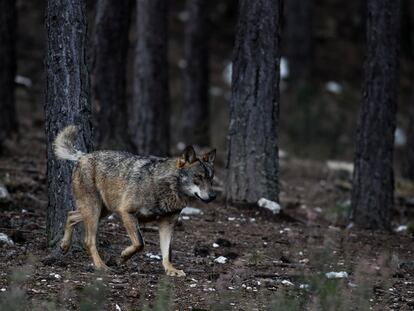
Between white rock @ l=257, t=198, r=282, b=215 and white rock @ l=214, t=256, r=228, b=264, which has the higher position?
white rock @ l=257, t=198, r=282, b=215

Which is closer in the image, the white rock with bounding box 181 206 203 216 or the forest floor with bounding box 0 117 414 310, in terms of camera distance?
the forest floor with bounding box 0 117 414 310

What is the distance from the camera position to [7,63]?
19.1 m

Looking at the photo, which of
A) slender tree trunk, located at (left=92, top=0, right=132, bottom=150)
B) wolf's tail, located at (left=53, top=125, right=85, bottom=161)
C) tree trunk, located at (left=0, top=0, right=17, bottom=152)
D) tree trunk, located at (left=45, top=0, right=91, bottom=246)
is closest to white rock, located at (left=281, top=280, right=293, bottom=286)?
tree trunk, located at (left=45, top=0, right=91, bottom=246)

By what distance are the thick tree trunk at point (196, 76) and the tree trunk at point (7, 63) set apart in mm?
5816

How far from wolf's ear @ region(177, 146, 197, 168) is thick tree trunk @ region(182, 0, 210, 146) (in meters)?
13.4

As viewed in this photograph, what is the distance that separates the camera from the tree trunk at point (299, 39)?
32812 millimetres

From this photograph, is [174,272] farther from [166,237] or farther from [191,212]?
[191,212]

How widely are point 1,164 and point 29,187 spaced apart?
1.90 metres

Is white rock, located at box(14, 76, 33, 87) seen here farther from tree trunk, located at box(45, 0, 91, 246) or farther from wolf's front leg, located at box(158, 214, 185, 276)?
wolf's front leg, located at box(158, 214, 185, 276)

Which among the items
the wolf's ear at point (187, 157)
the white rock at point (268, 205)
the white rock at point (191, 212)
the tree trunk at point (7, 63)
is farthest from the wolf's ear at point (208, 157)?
the tree trunk at point (7, 63)

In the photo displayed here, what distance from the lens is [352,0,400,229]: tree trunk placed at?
1499 cm

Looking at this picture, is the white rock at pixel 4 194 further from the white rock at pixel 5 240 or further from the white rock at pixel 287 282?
the white rock at pixel 287 282

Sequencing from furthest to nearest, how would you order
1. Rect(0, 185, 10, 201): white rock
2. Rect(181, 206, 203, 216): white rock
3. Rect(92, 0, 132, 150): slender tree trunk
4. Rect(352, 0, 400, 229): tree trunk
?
Rect(92, 0, 132, 150): slender tree trunk, Rect(352, 0, 400, 229): tree trunk, Rect(181, 206, 203, 216): white rock, Rect(0, 185, 10, 201): white rock

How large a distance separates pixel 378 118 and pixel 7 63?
337 inches
